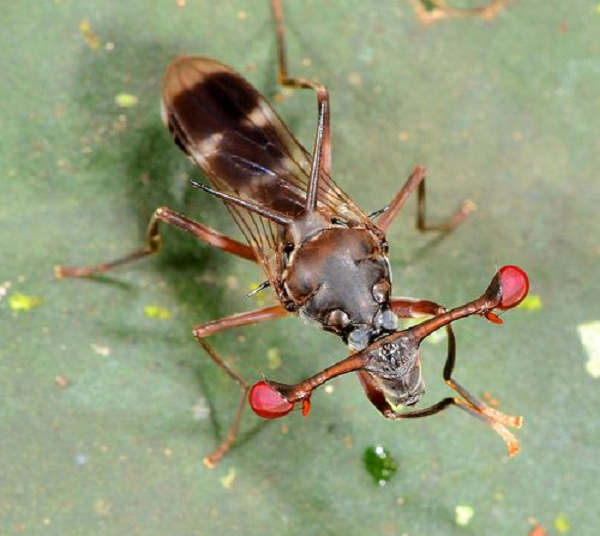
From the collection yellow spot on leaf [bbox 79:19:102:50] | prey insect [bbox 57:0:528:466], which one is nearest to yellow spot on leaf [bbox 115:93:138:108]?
yellow spot on leaf [bbox 79:19:102:50]

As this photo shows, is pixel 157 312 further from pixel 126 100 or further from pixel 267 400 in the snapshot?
pixel 267 400

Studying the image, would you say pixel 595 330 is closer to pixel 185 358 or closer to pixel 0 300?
pixel 185 358

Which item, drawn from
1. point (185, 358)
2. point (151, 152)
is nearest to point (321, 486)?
point (185, 358)

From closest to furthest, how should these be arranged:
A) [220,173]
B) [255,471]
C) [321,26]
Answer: [220,173] < [255,471] < [321,26]

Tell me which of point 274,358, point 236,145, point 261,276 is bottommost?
point 274,358

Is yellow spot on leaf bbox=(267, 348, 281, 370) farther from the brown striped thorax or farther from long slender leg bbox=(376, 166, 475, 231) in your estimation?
long slender leg bbox=(376, 166, 475, 231)

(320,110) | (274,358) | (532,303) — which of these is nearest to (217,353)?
(274,358)

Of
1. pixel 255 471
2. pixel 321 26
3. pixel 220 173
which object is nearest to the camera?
pixel 220 173
